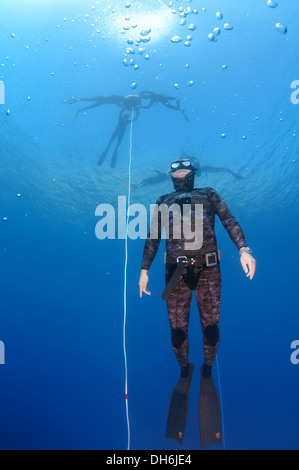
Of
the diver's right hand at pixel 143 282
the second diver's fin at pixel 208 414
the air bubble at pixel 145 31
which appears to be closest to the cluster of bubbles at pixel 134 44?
the air bubble at pixel 145 31

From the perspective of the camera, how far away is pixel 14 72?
509 centimetres

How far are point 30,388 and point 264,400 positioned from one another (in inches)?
216

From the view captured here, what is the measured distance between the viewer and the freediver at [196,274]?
316cm

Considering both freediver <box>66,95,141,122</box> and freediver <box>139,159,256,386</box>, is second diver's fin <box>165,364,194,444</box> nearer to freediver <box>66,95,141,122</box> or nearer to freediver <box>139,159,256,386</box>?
freediver <box>139,159,256,386</box>

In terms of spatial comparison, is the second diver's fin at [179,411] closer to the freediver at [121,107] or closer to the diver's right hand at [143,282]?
the diver's right hand at [143,282]

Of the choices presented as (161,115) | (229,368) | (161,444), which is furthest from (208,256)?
(229,368)

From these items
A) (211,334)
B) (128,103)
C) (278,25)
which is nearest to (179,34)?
(128,103)

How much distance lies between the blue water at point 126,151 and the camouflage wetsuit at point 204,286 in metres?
2.26

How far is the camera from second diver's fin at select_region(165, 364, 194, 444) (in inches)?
131

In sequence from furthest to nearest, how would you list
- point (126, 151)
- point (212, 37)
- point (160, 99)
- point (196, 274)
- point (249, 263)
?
point (126, 151) → point (160, 99) → point (212, 37) → point (196, 274) → point (249, 263)

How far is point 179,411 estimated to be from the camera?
11.0 feet

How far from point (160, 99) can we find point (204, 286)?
12.4 ft

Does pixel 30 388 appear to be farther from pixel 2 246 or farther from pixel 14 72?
pixel 14 72

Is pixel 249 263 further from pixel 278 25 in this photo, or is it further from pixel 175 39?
pixel 278 25
